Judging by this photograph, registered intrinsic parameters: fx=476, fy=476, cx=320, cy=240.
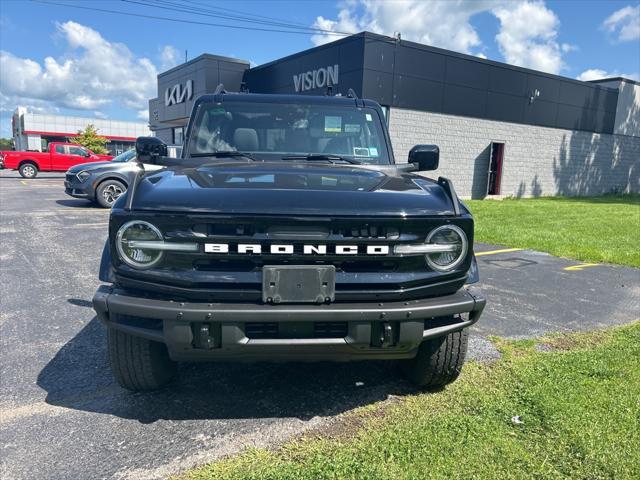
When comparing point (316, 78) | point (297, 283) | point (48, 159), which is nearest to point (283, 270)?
point (297, 283)

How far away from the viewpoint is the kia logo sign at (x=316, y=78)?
659 inches

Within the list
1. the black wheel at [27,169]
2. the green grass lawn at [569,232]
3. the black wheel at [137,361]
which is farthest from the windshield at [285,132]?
the black wheel at [27,169]

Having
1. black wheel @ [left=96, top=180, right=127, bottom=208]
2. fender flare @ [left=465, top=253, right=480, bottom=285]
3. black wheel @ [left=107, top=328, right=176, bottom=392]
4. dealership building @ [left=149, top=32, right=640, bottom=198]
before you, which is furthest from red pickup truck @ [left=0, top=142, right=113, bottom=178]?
fender flare @ [left=465, top=253, right=480, bottom=285]

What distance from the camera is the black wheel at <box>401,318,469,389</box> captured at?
281 centimetres

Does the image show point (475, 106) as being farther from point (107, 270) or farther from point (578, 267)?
point (107, 270)

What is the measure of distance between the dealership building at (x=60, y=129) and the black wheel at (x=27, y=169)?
115ft

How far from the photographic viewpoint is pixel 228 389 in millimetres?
3023

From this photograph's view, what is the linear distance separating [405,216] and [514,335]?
7.65 feet

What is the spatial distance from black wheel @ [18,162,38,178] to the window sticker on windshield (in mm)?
26022

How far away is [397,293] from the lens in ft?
7.76

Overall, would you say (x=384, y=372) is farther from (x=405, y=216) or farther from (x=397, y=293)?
(x=405, y=216)

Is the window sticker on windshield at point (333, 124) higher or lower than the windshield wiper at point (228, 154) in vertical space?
higher

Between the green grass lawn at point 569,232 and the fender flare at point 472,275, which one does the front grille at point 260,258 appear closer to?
the fender flare at point 472,275

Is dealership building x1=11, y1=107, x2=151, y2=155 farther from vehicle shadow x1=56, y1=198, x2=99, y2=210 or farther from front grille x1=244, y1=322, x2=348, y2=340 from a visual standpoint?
front grille x1=244, y1=322, x2=348, y2=340
